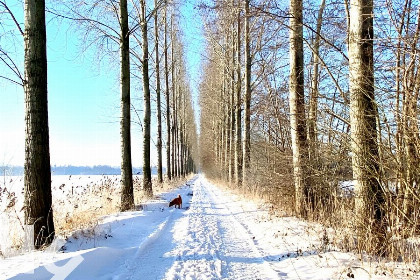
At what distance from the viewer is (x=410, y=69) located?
3922mm

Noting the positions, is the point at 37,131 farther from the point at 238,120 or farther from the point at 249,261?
the point at 238,120

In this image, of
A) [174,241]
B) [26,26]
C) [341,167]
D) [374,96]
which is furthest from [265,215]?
[26,26]

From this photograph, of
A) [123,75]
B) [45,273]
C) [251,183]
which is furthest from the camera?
[251,183]

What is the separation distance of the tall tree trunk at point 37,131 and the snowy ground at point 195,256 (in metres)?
0.49

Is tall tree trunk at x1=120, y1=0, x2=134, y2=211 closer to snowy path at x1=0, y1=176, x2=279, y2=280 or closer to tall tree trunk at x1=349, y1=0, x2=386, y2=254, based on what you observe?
snowy path at x1=0, y1=176, x2=279, y2=280

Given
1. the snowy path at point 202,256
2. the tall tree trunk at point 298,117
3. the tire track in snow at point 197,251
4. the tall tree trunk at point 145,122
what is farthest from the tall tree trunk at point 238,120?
the snowy path at point 202,256

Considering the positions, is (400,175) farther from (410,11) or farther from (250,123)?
(250,123)

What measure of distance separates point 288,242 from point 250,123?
34.7ft

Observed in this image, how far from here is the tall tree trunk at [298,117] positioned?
709 cm

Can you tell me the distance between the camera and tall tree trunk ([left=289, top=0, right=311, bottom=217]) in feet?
23.3

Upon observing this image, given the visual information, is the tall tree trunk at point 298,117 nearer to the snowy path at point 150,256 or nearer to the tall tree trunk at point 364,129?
the snowy path at point 150,256

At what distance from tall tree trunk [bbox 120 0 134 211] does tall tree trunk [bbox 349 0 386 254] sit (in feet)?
20.4

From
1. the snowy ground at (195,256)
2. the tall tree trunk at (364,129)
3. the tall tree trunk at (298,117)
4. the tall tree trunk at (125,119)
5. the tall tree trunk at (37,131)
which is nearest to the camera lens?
the snowy ground at (195,256)

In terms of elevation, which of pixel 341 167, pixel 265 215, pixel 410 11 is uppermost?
pixel 410 11
